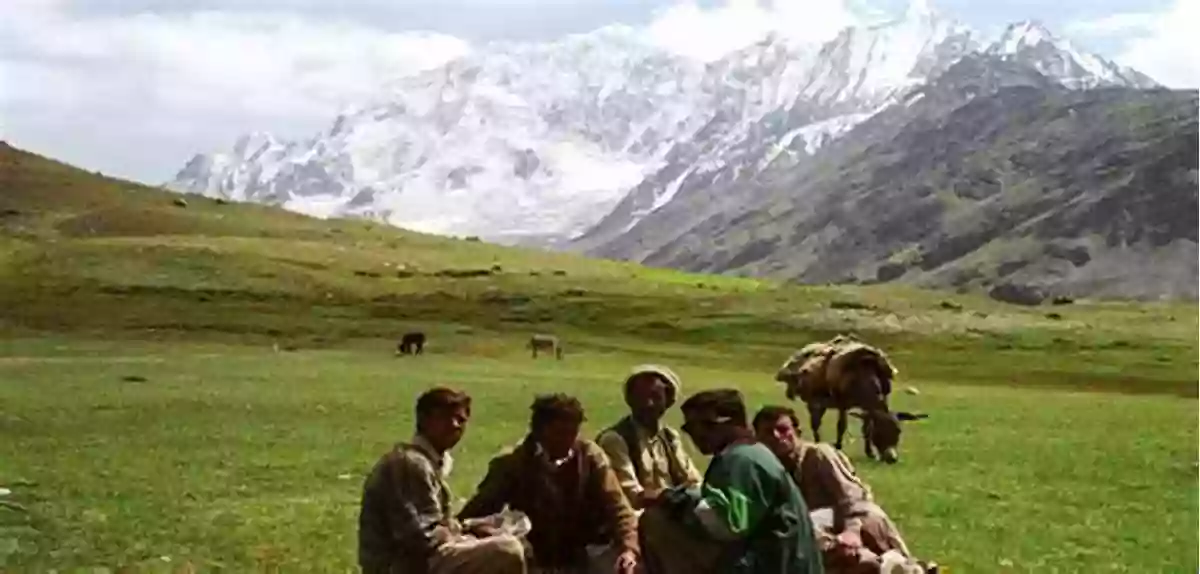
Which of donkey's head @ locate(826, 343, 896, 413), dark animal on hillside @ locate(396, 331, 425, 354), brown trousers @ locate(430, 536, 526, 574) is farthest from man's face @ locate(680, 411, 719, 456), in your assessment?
dark animal on hillside @ locate(396, 331, 425, 354)

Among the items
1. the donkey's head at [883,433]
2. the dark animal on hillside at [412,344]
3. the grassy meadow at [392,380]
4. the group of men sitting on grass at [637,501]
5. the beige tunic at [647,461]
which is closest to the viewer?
the group of men sitting on grass at [637,501]

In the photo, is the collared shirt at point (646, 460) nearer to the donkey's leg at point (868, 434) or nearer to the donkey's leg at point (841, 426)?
the donkey's leg at point (868, 434)

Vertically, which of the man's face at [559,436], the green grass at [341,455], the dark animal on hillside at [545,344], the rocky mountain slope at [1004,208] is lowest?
the green grass at [341,455]

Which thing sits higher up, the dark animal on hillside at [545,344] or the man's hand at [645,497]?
the dark animal on hillside at [545,344]

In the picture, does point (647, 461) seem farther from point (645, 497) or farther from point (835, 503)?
point (835, 503)

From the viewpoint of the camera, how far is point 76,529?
11.2 metres

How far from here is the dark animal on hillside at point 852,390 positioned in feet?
48.8

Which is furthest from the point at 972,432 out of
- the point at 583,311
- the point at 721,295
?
the point at 721,295

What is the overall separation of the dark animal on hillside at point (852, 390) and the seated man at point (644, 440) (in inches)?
282

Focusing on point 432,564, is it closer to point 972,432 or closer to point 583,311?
point 972,432

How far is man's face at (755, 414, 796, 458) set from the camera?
22.5ft

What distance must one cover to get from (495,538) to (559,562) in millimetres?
813

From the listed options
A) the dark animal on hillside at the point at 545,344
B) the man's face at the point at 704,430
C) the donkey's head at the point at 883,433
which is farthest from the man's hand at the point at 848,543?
the dark animal on hillside at the point at 545,344

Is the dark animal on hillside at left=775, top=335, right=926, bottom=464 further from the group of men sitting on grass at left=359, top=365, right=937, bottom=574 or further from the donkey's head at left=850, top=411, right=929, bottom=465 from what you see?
the group of men sitting on grass at left=359, top=365, right=937, bottom=574
